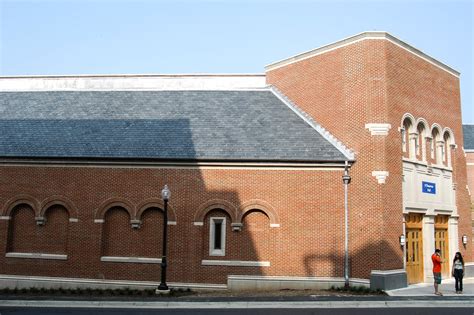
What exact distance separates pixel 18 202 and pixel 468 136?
49.7m

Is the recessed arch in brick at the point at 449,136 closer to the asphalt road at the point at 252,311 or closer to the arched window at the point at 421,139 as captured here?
the arched window at the point at 421,139

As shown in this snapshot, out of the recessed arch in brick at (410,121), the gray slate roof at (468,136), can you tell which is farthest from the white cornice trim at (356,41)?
the gray slate roof at (468,136)

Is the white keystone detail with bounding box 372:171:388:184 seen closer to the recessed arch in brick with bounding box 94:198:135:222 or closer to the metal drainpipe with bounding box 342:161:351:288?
the metal drainpipe with bounding box 342:161:351:288

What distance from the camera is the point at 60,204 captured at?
2219cm

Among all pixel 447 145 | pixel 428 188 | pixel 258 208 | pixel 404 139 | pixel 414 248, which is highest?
pixel 447 145

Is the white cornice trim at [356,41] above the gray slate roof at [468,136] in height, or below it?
below

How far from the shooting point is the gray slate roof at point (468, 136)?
53.9 metres

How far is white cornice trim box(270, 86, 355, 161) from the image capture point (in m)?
Result: 21.1

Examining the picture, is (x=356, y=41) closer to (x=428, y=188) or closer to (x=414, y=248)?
(x=428, y=188)

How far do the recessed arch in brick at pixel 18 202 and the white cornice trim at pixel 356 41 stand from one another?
45.8 feet

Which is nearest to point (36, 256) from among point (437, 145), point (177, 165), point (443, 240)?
point (177, 165)

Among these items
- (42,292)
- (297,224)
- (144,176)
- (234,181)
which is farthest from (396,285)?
(42,292)

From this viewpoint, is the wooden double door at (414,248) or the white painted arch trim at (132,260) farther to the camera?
the wooden double door at (414,248)

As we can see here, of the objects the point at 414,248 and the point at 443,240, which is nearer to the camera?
the point at 414,248
